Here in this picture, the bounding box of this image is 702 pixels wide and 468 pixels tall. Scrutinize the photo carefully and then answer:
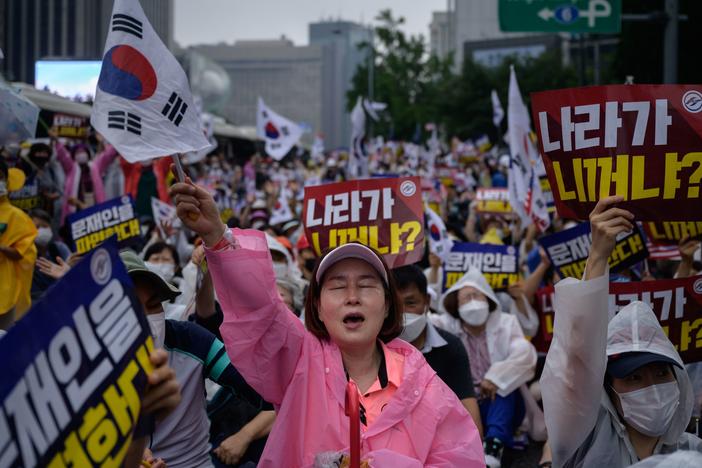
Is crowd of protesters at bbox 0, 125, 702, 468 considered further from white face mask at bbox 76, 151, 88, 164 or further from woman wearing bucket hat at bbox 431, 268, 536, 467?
white face mask at bbox 76, 151, 88, 164

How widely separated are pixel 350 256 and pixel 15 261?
4.54 m

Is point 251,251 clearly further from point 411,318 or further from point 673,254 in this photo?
point 673,254

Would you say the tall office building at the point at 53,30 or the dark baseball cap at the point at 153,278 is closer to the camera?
the dark baseball cap at the point at 153,278

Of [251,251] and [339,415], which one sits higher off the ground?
[251,251]

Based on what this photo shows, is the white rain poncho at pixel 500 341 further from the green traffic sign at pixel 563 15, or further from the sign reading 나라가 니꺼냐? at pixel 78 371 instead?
the sign reading 나라가 니꺼냐? at pixel 78 371

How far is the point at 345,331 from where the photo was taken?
3.08 meters

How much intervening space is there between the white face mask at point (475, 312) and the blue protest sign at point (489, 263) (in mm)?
1555

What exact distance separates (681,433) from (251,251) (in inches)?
65.4

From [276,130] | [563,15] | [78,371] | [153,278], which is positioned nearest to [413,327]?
[153,278]

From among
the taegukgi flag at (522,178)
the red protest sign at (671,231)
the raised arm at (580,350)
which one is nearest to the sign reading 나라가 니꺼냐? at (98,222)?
the taegukgi flag at (522,178)

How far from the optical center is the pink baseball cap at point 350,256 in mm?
3182

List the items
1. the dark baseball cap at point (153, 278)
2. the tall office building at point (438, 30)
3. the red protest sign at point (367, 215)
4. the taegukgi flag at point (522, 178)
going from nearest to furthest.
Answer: the dark baseball cap at point (153, 278) → the red protest sign at point (367, 215) → the taegukgi flag at point (522, 178) → the tall office building at point (438, 30)

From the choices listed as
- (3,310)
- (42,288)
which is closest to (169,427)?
(3,310)

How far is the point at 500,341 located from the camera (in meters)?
6.75
